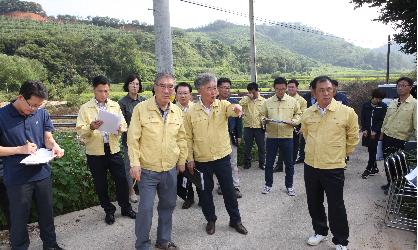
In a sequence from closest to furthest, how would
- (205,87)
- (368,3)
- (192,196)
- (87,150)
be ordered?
1. (205,87)
2. (87,150)
3. (192,196)
4. (368,3)

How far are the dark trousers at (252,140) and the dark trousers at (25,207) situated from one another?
439 cm

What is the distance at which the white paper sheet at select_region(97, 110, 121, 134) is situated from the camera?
3.95m

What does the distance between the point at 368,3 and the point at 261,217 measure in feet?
36.9

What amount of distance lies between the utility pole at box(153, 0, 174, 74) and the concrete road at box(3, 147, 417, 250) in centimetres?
230

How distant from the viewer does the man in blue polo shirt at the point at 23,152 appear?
319 cm

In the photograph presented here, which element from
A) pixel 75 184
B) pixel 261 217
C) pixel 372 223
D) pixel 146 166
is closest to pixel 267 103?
pixel 261 217

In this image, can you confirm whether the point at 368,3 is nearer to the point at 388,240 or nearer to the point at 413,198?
the point at 413,198

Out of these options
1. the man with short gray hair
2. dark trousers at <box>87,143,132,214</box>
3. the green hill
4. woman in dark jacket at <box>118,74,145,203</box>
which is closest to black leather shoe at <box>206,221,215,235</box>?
the man with short gray hair

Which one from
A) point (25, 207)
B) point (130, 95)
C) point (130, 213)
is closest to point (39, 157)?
point (25, 207)

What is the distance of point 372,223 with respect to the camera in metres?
4.38

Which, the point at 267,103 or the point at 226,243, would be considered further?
the point at 267,103

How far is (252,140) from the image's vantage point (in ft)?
23.6

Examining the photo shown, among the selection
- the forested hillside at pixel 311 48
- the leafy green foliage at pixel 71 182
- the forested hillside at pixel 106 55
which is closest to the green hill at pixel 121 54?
the forested hillside at pixel 106 55

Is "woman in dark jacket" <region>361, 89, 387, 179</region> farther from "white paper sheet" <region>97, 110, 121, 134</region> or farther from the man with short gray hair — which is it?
"white paper sheet" <region>97, 110, 121, 134</region>
